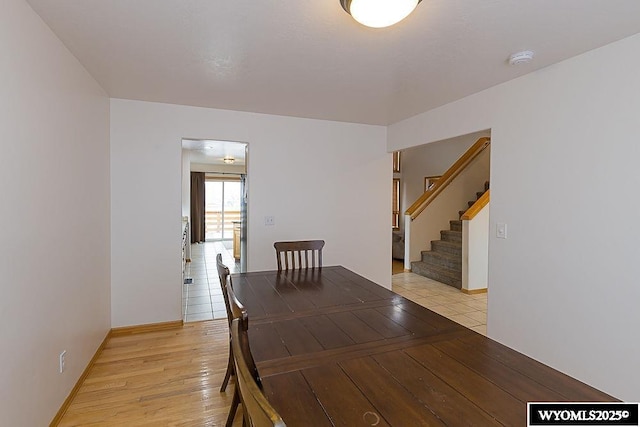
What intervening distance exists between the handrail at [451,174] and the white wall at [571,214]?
3450 millimetres

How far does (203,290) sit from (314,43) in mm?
3925

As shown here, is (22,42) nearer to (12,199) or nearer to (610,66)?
(12,199)

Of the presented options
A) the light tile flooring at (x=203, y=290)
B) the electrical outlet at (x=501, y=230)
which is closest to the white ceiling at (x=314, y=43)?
the electrical outlet at (x=501, y=230)

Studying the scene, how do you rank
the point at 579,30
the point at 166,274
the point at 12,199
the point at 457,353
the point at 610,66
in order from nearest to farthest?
the point at 457,353 < the point at 12,199 < the point at 579,30 < the point at 610,66 < the point at 166,274

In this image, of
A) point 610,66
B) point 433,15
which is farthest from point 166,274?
point 610,66

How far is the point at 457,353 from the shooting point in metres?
1.25

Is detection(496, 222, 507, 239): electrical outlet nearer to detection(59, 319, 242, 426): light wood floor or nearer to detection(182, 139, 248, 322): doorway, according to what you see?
detection(59, 319, 242, 426): light wood floor

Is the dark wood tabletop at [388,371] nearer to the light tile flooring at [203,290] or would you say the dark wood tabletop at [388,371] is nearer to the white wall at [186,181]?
the light tile flooring at [203,290]

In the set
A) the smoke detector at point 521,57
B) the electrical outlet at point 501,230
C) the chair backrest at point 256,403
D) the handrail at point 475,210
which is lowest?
the chair backrest at point 256,403

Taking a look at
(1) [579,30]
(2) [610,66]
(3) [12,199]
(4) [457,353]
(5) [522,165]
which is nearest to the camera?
(4) [457,353]

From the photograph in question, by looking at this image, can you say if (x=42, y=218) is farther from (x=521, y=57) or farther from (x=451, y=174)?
(x=451, y=174)

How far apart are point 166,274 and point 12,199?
196cm

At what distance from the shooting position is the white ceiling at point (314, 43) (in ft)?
5.17

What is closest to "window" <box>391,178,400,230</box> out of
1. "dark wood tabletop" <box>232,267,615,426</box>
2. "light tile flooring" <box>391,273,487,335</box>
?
"light tile flooring" <box>391,273,487,335</box>
